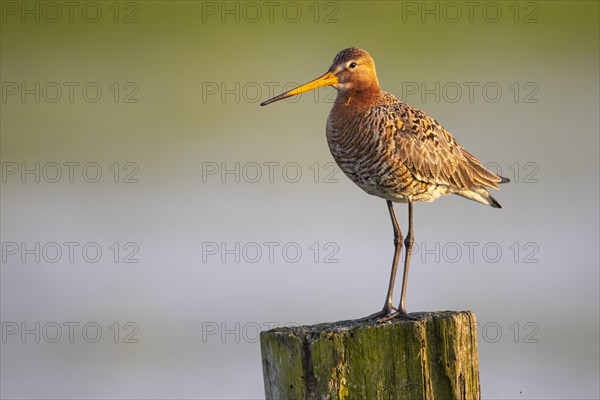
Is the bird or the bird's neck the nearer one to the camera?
the bird

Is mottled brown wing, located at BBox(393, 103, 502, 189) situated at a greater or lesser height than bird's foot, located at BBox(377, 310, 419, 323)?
greater

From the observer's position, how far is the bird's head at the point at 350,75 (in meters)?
6.02

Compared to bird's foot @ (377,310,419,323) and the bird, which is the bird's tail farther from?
bird's foot @ (377,310,419,323)

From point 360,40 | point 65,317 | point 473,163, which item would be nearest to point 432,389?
point 473,163

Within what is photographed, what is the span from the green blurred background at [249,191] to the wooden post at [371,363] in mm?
4749

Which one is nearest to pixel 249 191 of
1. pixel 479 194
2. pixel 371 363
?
pixel 479 194

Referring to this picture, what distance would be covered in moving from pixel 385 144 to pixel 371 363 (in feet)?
5.43

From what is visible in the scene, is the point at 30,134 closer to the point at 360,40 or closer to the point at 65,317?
the point at 65,317

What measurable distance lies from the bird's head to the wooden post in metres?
1.81

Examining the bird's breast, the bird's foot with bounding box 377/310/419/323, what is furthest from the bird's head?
the bird's foot with bounding box 377/310/419/323

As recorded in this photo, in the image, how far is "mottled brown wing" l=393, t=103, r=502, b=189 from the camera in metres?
5.86

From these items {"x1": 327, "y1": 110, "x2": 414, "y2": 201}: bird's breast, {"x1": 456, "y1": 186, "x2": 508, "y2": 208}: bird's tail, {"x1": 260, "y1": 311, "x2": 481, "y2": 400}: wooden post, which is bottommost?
{"x1": 260, "y1": 311, "x2": 481, "y2": 400}: wooden post

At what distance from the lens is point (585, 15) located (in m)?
12.5

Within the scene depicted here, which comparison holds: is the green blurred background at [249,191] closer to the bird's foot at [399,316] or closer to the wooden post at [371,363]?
the bird's foot at [399,316]
